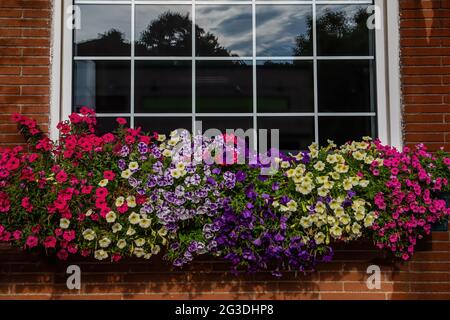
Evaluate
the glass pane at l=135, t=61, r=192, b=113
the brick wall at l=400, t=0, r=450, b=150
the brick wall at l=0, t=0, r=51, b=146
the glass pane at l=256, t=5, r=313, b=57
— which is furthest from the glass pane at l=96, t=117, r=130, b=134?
the brick wall at l=400, t=0, r=450, b=150

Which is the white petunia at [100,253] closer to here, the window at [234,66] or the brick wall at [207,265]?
the brick wall at [207,265]

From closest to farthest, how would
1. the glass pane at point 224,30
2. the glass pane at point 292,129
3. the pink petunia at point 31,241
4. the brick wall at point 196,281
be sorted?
the pink petunia at point 31,241, the brick wall at point 196,281, the glass pane at point 292,129, the glass pane at point 224,30

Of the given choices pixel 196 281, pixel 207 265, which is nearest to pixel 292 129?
pixel 207 265

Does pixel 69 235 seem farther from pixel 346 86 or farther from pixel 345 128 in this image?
pixel 346 86

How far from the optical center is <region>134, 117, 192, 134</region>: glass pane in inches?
146

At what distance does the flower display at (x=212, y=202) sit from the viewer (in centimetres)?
307

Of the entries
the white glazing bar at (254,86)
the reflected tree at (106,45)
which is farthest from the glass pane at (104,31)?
the white glazing bar at (254,86)

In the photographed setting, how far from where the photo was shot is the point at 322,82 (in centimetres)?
377

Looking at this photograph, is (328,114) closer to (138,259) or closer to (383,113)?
(383,113)

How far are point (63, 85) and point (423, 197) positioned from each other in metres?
2.51

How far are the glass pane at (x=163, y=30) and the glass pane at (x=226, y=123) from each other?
0.51 metres

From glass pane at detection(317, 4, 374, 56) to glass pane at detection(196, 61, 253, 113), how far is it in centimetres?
59

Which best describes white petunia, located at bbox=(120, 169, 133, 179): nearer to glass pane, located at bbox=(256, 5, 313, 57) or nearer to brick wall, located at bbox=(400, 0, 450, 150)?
glass pane, located at bbox=(256, 5, 313, 57)

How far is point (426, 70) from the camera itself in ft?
11.8
